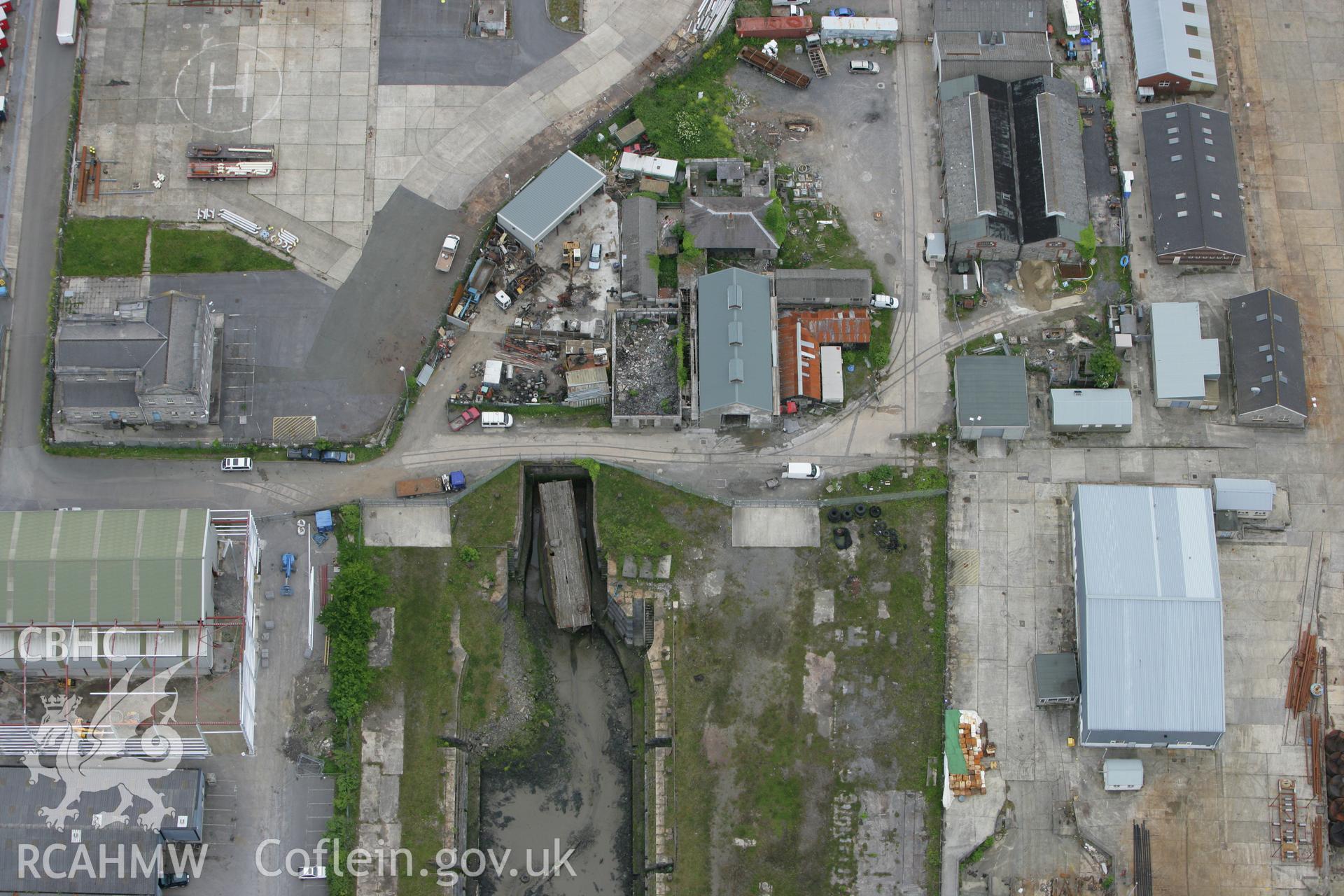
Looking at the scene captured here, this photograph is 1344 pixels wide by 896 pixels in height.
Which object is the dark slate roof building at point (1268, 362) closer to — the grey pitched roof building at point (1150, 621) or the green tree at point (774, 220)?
the grey pitched roof building at point (1150, 621)

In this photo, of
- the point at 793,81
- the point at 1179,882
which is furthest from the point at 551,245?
the point at 1179,882

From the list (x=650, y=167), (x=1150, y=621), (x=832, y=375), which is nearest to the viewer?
(x=1150, y=621)

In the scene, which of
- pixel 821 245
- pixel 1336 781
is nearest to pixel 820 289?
pixel 821 245

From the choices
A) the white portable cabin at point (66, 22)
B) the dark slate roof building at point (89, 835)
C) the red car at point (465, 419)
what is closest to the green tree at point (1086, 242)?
the red car at point (465, 419)

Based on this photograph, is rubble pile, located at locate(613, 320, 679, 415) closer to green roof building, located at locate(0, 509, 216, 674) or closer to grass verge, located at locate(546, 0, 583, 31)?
grass verge, located at locate(546, 0, 583, 31)

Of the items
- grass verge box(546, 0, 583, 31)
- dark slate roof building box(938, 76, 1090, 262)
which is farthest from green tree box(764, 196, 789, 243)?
grass verge box(546, 0, 583, 31)

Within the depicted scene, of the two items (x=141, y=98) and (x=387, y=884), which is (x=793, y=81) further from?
(x=387, y=884)

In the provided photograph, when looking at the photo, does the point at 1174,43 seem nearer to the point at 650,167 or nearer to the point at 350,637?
the point at 650,167
